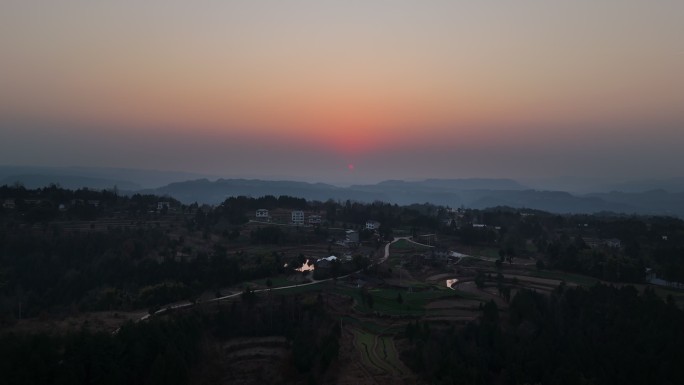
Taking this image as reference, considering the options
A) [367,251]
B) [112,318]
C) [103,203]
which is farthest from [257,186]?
[112,318]

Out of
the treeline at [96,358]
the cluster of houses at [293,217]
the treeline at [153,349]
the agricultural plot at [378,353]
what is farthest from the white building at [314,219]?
the treeline at [96,358]

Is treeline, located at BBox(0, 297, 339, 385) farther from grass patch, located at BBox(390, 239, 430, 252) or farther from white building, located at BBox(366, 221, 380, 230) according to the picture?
white building, located at BBox(366, 221, 380, 230)

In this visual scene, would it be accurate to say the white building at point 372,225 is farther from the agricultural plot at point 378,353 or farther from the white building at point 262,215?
the agricultural plot at point 378,353

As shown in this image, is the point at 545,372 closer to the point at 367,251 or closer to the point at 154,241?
the point at 367,251

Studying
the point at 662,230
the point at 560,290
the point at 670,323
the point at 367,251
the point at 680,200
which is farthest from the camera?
the point at 680,200

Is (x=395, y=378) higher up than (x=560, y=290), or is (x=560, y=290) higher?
(x=560, y=290)

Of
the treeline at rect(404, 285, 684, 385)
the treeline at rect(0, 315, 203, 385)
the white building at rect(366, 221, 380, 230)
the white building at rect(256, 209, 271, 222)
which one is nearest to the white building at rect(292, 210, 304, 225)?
the white building at rect(256, 209, 271, 222)

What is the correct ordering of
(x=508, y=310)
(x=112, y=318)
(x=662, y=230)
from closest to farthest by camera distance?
(x=112, y=318), (x=508, y=310), (x=662, y=230)
